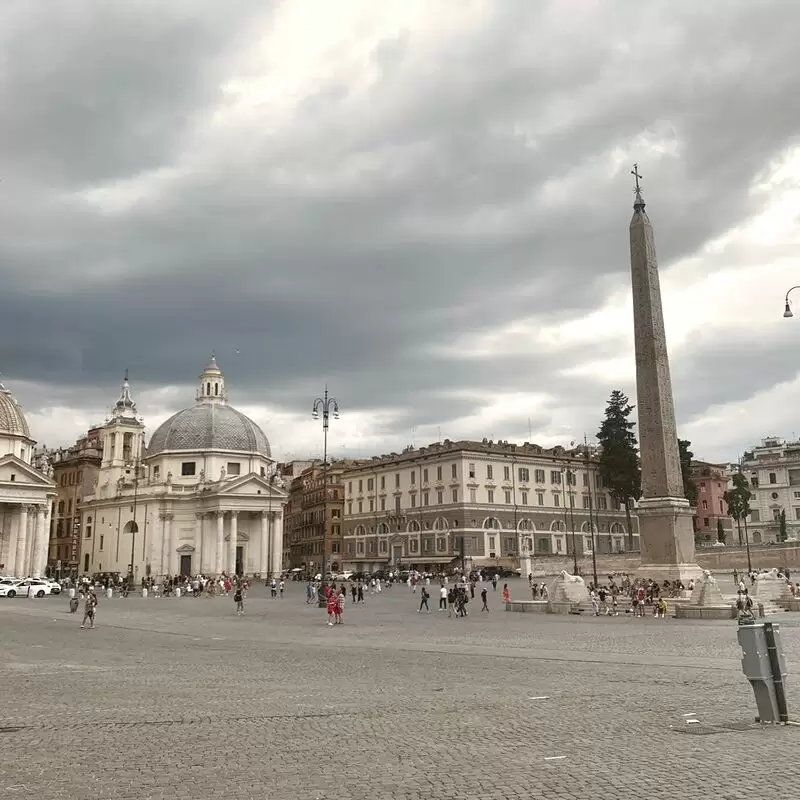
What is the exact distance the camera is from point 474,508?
235 feet

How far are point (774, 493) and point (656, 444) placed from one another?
68233 millimetres

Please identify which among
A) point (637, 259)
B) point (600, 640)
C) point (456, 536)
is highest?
point (637, 259)

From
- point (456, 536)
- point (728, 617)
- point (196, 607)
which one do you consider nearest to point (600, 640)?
point (728, 617)

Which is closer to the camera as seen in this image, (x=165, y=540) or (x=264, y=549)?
(x=165, y=540)

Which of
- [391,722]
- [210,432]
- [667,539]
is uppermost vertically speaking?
[210,432]

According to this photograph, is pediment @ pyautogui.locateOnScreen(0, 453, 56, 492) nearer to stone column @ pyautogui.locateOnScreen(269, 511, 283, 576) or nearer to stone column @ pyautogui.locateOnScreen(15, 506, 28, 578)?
stone column @ pyautogui.locateOnScreen(15, 506, 28, 578)

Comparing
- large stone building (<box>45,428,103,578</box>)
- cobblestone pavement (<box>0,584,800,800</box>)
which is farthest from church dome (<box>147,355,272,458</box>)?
cobblestone pavement (<box>0,584,800,800</box>)

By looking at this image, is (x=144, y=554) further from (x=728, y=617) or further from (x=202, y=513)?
(x=728, y=617)

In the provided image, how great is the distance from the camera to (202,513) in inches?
3004

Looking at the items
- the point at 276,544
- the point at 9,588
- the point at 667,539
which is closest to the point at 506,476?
the point at 276,544

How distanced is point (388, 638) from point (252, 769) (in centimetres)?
1506

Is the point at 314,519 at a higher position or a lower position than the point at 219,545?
higher

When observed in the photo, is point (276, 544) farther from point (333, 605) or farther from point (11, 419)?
point (333, 605)

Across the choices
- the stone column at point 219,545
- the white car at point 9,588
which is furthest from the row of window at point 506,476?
the white car at point 9,588
